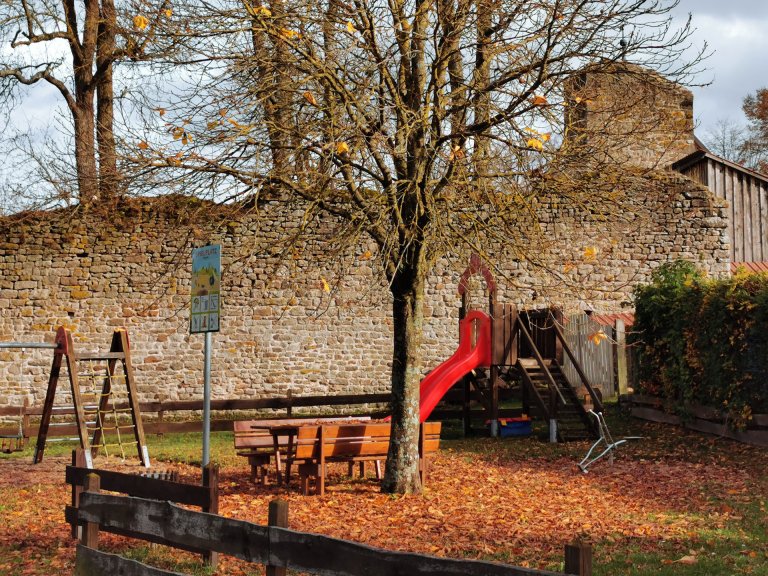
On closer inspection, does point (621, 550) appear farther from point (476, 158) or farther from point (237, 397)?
point (237, 397)

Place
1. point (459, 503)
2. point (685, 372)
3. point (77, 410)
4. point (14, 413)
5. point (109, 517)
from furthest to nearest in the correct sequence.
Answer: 1. point (14, 413)
2. point (685, 372)
3. point (77, 410)
4. point (459, 503)
5. point (109, 517)

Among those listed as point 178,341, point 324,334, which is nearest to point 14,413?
point 178,341

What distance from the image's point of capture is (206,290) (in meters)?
7.41

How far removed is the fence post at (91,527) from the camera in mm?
5656

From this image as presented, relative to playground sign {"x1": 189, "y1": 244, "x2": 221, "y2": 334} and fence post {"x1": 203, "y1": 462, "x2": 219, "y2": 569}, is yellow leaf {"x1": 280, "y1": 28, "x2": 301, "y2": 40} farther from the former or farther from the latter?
fence post {"x1": 203, "y1": 462, "x2": 219, "y2": 569}

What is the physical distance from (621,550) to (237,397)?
11.8 metres

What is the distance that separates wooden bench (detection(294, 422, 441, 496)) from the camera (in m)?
9.02

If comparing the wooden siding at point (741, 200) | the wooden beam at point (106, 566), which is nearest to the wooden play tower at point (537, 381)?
the wooden siding at point (741, 200)

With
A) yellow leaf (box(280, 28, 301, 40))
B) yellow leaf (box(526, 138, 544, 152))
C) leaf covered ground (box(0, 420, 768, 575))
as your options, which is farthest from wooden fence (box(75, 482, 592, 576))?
yellow leaf (box(526, 138, 544, 152))

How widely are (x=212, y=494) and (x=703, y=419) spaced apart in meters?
8.70

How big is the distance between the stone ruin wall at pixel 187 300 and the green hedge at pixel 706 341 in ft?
8.56

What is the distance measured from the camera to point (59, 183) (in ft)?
29.8

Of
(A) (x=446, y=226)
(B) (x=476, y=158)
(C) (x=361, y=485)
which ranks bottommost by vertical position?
(C) (x=361, y=485)

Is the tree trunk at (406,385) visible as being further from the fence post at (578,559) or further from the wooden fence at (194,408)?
the wooden fence at (194,408)
